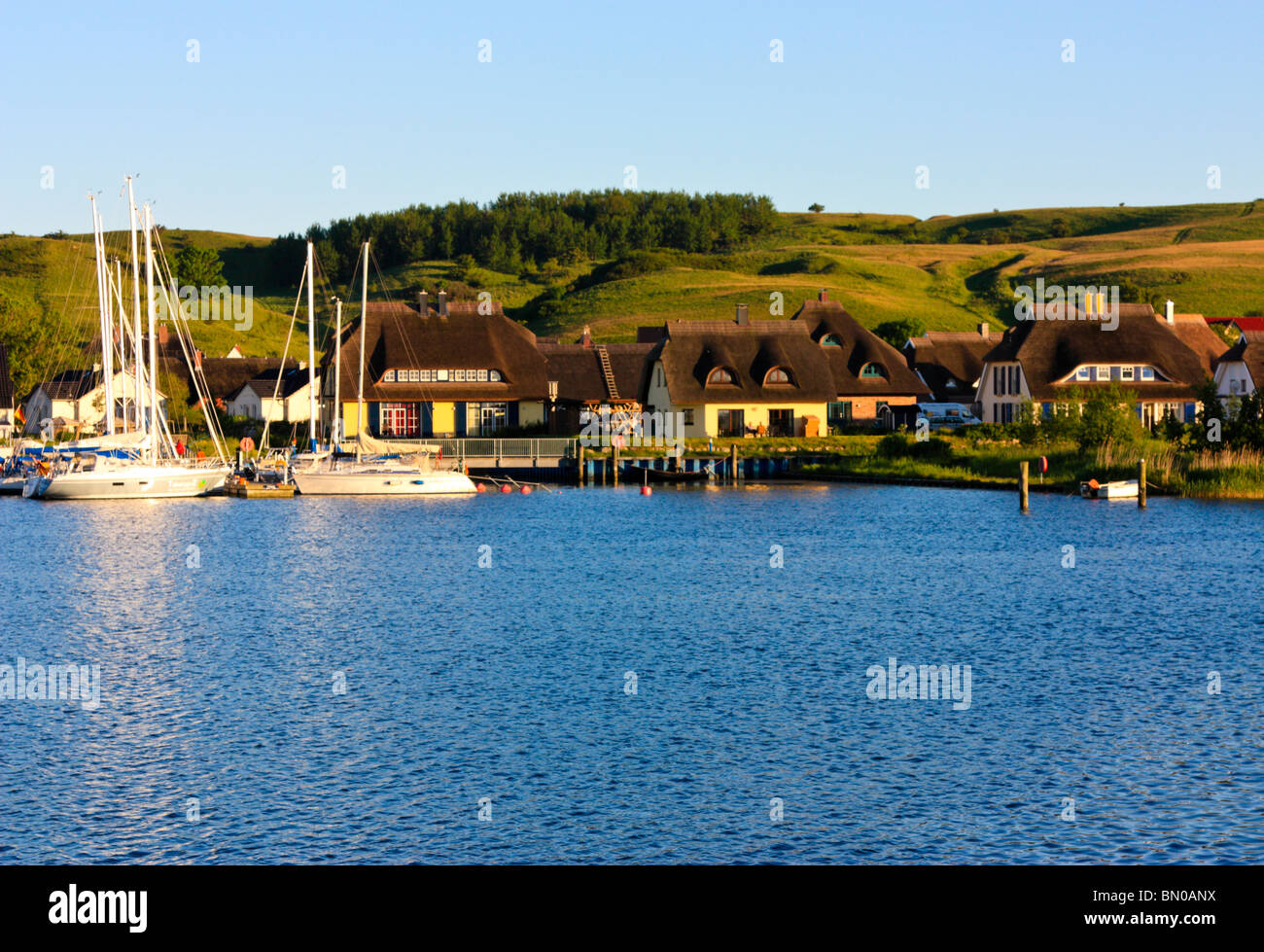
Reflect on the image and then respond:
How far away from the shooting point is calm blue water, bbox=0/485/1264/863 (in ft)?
51.1

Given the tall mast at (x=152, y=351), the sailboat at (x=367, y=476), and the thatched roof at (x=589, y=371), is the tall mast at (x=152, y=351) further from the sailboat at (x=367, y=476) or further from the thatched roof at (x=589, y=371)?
the thatched roof at (x=589, y=371)

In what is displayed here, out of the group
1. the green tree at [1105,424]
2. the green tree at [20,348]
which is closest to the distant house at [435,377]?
the green tree at [20,348]

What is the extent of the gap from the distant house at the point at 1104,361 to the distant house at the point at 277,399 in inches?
2024

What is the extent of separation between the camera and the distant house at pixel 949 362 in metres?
106

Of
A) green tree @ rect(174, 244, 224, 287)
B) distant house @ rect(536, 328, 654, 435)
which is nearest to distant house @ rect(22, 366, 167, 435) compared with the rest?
distant house @ rect(536, 328, 654, 435)

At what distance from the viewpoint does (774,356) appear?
84312 mm

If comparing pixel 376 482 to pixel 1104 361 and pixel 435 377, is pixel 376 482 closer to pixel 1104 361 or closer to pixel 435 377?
pixel 435 377

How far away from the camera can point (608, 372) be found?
93.2 m

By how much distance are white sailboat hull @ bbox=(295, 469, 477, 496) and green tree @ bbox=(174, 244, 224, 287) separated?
107 meters

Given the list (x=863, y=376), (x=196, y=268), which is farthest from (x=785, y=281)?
(x=196, y=268)

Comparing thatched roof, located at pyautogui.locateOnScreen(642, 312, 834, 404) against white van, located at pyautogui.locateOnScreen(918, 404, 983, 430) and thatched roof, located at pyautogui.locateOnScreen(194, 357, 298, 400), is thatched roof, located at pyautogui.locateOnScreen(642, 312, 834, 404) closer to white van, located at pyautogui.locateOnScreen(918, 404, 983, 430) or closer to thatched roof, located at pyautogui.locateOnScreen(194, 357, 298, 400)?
white van, located at pyautogui.locateOnScreen(918, 404, 983, 430)

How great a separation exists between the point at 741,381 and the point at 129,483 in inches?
1428

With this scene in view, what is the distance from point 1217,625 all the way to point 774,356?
56.9 metres
